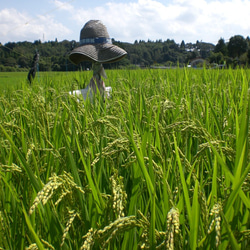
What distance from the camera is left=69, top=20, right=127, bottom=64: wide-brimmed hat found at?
3.24 meters

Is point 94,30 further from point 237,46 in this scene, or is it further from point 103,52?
point 237,46

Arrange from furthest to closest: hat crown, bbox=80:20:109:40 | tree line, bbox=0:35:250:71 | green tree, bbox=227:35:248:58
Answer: green tree, bbox=227:35:248:58, tree line, bbox=0:35:250:71, hat crown, bbox=80:20:109:40

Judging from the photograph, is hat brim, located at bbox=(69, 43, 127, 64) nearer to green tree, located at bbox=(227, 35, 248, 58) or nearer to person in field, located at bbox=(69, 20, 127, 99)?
person in field, located at bbox=(69, 20, 127, 99)

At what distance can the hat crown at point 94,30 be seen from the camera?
341 cm

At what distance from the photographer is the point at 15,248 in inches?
34.4

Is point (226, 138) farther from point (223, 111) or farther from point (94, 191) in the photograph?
point (94, 191)

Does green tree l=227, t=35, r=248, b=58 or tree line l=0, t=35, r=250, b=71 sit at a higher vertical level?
green tree l=227, t=35, r=248, b=58

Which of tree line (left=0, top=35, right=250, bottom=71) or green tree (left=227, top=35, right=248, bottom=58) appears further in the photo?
→ green tree (left=227, top=35, right=248, bottom=58)

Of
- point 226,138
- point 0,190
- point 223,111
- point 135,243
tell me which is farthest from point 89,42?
point 135,243

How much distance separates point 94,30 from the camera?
3410 millimetres

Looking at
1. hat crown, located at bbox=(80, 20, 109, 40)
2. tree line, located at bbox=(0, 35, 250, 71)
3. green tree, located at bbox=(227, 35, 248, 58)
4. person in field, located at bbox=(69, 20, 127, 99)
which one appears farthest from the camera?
green tree, located at bbox=(227, 35, 248, 58)

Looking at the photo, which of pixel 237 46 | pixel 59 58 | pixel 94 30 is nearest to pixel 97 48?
pixel 94 30

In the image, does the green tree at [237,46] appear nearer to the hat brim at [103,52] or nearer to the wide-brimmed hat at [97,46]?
the wide-brimmed hat at [97,46]

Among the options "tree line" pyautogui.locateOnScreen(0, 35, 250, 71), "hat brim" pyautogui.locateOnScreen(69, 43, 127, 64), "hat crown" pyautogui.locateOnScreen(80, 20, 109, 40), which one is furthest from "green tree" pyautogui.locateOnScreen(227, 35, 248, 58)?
"hat brim" pyautogui.locateOnScreen(69, 43, 127, 64)
